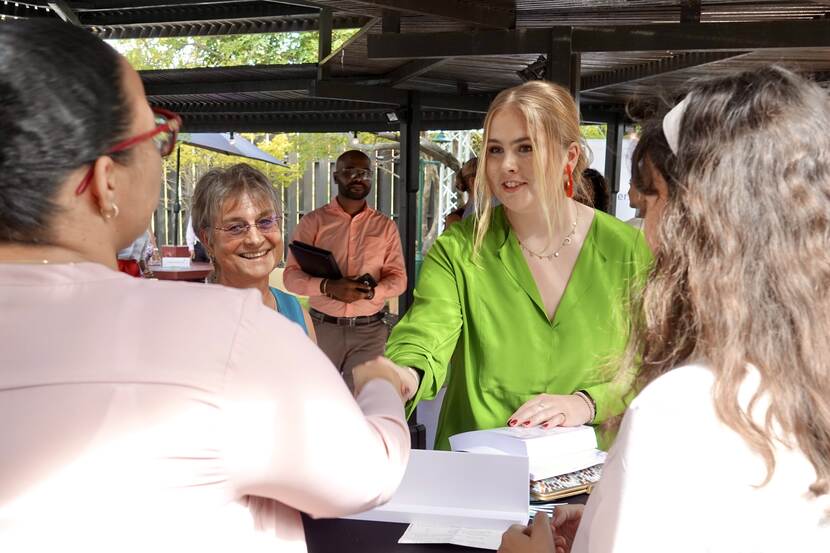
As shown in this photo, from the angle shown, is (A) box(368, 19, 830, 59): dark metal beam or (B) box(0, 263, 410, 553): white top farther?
(A) box(368, 19, 830, 59): dark metal beam

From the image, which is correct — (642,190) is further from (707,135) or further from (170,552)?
(170,552)

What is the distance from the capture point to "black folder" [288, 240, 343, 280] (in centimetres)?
572

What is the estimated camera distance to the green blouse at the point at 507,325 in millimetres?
2529

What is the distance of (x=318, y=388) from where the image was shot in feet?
3.72

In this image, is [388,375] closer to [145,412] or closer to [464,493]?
[464,493]

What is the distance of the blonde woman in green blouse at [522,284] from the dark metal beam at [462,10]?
1.27m

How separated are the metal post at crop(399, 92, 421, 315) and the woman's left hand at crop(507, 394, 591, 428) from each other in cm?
494

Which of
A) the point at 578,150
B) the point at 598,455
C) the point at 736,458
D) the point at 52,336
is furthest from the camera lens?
the point at 578,150

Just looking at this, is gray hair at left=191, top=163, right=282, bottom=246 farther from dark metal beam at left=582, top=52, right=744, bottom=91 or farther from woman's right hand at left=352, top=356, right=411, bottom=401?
dark metal beam at left=582, top=52, right=744, bottom=91

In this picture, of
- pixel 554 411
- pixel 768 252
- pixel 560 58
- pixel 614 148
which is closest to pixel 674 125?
pixel 768 252

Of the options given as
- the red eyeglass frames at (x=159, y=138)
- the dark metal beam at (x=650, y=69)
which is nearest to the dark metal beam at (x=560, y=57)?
the dark metal beam at (x=650, y=69)

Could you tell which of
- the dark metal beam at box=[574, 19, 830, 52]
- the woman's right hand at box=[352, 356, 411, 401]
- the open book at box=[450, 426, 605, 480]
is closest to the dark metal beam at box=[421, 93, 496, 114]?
the dark metal beam at box=[574, 19, 830, 52]

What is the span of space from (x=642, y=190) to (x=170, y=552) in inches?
38.6

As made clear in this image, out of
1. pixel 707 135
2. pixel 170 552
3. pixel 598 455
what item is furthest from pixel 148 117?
pixel 598 455
